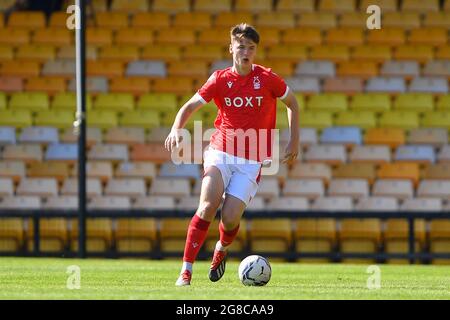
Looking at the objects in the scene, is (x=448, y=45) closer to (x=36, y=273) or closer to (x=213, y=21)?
(x=213, y=21)

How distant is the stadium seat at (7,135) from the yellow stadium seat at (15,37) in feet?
10.4

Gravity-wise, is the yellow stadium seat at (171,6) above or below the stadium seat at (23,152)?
above

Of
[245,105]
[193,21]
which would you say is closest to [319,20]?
[193,21]

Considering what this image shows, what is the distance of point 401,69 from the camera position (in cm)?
2384

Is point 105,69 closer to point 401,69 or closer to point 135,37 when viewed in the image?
point 135,37

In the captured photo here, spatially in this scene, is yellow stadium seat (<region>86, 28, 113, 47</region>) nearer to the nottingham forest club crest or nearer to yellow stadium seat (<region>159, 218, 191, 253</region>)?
yellow stadium seat (<region>159, 218, 191, 253</region>)

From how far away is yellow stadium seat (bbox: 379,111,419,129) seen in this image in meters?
22.3

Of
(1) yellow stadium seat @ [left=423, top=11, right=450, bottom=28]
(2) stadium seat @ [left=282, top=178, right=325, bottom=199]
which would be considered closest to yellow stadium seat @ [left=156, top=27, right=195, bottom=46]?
(1) yellow stadium seat @ [left=423, top=11, right=450, bottom=28]

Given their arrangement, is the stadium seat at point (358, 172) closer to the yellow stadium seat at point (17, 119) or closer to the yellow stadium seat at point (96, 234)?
the yellow stadium seat at point (96, 234)

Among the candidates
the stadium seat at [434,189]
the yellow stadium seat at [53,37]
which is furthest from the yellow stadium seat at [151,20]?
the stadium seat at [434,189]

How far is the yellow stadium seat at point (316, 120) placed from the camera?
22.2 meters

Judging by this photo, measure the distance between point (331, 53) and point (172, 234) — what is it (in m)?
6.36
